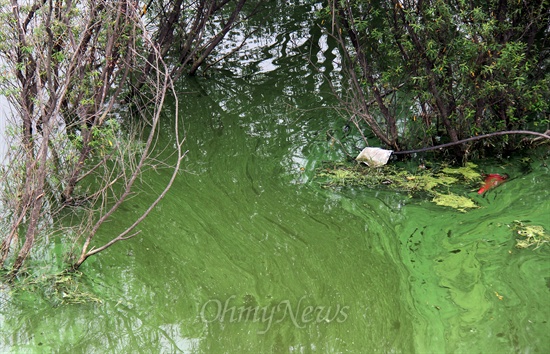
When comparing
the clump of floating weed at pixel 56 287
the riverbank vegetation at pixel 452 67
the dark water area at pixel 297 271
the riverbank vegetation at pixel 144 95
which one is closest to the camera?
the dark water area at pixel 297 271

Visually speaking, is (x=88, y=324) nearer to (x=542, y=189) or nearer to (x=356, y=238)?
(x=356, y=238)

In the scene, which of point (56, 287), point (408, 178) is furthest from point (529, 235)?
point (56, 287)

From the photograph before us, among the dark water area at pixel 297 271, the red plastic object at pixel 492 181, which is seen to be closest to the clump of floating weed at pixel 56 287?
the dark water area at pixel 297 271

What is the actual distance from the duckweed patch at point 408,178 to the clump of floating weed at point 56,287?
68.4 inches

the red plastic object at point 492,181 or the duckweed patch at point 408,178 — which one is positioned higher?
the duckweed patch at point 408,178

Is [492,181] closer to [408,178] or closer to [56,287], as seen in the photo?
[408,178]

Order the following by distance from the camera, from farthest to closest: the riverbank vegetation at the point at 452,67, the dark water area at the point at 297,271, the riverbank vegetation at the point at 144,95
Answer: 1. the riverbank vegetation at the point at 452,67
2. the riverbank vegetation at the point at 144,95
3. the dark water area at the point at 297,271

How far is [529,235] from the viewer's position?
12.6 feet

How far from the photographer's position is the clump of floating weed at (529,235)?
3767mm

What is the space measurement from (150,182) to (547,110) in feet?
9.43

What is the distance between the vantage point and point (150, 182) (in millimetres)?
4504

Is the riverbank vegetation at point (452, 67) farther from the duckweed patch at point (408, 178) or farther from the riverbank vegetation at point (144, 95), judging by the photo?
the duckweed patch at point (408, 178)

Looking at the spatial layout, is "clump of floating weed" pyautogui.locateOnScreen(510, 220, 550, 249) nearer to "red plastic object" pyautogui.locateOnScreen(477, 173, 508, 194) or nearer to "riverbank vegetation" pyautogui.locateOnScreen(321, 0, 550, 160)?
"red plastic object" pyautogui.locateOnScreen(477, 173, 508, 194)

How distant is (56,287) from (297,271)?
1272 mm
